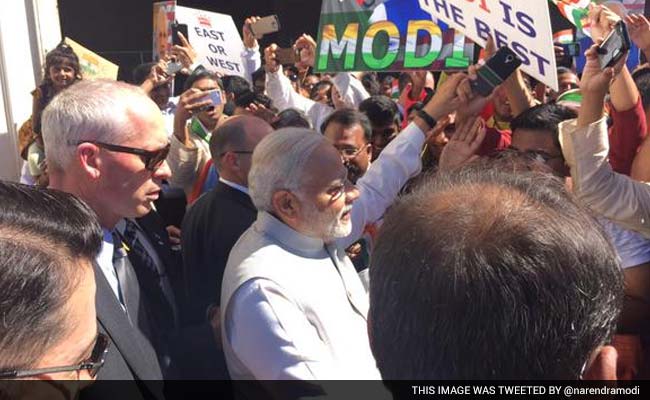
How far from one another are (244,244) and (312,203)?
23 centimetres

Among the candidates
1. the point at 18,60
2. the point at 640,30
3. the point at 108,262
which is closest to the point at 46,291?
the point at 108,262

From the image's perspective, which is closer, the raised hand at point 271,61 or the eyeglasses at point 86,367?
the eyeglasses at point 86,367

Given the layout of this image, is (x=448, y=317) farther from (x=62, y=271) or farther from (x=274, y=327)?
(x=274, y=327)

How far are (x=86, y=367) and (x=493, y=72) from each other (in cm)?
187

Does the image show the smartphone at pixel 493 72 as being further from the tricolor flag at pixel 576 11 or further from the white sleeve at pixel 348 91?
the white sleeve at pixel 348 91

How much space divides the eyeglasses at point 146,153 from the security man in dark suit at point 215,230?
0.54 metres

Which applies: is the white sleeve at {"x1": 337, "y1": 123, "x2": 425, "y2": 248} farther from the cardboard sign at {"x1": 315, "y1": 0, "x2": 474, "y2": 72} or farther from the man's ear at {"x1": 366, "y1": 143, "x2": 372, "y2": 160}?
the cardboard sign at {"x1": 315, "y1": 0, "x2": 474, "y2": 72}

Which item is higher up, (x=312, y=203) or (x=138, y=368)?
(x=312, y=203)

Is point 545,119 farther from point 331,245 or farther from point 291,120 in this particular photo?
point 291,120

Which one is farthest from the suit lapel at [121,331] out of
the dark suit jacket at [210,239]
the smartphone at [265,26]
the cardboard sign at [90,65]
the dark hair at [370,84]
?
the dark hair at [370,84]

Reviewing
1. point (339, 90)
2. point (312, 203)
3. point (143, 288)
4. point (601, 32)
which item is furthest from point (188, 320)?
point (339, 90)

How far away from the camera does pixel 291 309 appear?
1.69 m

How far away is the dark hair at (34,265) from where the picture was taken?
0.89 meters

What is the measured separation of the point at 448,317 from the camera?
2.72 ft
